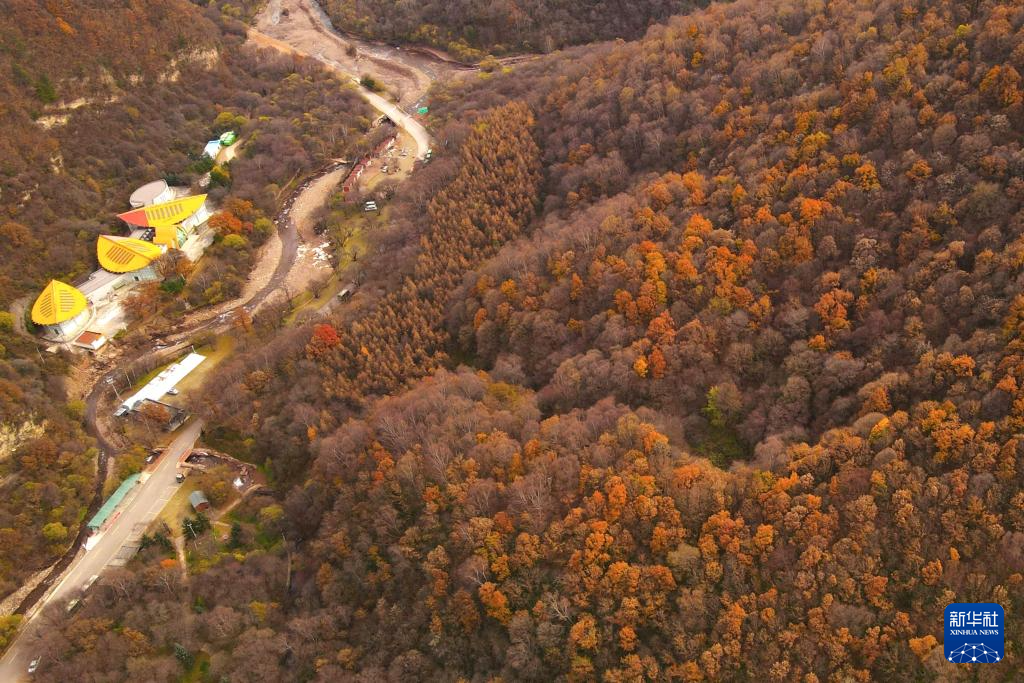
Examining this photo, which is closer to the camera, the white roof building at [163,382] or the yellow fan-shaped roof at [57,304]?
the white roof building at [163,382]

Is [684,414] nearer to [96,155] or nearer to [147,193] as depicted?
[147,193]

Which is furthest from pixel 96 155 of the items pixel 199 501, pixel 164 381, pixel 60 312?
pixel 199 501

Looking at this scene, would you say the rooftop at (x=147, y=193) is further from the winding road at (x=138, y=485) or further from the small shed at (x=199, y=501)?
the small shed at (x=199, y=501)

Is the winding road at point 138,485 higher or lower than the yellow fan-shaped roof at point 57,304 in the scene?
lower

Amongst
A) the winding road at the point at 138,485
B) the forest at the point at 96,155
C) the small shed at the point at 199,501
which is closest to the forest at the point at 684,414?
the small shed at the point at 199,501

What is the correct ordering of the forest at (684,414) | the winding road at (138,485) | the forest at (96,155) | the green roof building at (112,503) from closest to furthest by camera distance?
1. the forest at (684,414)
2. the winding road at (138,485)
3. the green roof building at (112,503)
4. the forest at (96,155)

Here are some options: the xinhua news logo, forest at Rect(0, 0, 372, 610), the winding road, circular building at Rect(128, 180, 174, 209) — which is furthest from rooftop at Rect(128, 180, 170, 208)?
the xinhua news logo
